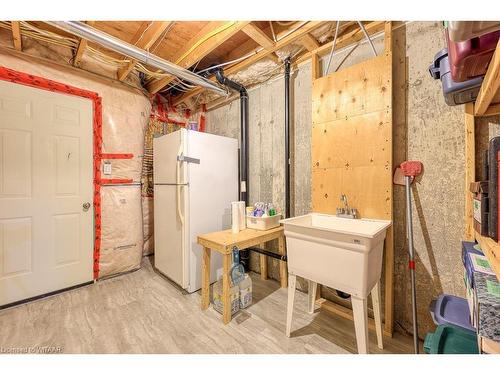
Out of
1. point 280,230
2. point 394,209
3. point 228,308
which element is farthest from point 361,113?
point 228,308

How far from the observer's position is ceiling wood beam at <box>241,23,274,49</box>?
5.59 feet

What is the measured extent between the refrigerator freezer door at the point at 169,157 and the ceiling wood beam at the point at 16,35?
53.1 inches

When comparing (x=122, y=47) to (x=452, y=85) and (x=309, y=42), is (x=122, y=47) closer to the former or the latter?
(x=309, y=42)

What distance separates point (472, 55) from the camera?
0.86 meters

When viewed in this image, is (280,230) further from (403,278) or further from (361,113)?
(361,113)

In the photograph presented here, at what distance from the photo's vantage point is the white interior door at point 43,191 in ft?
6.42

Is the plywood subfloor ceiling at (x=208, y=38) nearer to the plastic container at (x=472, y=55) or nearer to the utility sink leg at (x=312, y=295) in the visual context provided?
the plastic container at (x=472, y=55)

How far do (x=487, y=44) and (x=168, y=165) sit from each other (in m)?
2.42

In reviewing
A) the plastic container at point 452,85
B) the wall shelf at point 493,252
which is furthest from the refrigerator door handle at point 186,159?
the wall shelf at point 493,252

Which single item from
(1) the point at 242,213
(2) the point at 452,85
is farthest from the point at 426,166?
(1) the point at 242,213

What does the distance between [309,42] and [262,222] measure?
1.72m

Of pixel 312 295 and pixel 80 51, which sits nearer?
pixel 312 295

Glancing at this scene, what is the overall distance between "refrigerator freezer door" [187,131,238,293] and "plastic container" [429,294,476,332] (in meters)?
1.88
